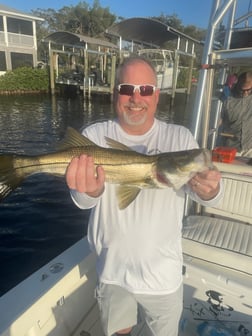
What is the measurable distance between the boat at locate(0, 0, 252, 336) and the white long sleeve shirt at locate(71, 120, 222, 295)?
605 mm

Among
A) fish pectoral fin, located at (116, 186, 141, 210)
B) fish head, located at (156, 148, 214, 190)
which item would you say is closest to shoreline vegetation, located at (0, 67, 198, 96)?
fish pectoral fin, located at (116, 186, 141, 210)

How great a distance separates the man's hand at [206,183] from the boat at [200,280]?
133 centimetres

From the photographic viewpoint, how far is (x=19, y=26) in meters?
33.4

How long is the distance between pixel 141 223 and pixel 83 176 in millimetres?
603

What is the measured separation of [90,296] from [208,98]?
3.03 metres

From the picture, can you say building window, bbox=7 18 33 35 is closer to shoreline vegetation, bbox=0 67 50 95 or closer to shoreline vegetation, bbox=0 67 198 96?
shoreline vegetation, bbox=0 67 198 96

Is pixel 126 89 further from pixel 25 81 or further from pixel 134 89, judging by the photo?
pixel 25 81

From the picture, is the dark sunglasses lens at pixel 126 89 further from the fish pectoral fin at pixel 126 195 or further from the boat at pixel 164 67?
the boat at pixel 164 67

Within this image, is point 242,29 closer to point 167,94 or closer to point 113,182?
point 113,182

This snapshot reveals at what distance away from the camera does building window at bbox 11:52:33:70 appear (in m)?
33.2

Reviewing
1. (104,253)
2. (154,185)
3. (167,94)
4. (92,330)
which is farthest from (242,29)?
(167,94)

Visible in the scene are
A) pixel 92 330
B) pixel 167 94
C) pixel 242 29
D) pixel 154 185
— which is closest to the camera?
pixel 154 185

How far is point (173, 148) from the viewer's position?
249cm

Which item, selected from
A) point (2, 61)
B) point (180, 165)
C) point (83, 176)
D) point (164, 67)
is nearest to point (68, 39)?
point (2, 61)
